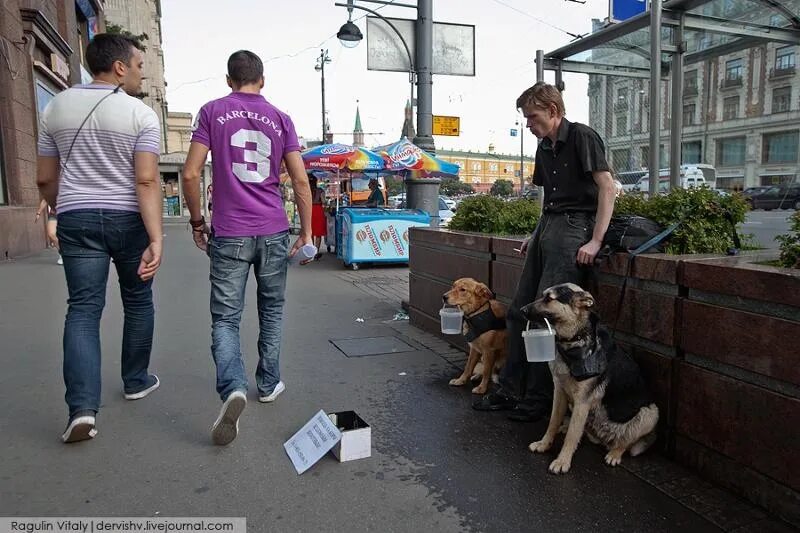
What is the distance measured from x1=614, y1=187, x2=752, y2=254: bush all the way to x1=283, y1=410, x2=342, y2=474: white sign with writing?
215 cm

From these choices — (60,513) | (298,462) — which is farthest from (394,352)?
(60,513)

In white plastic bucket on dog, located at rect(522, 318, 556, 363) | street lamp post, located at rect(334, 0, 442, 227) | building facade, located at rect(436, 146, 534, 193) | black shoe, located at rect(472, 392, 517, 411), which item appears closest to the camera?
white plastic bucket on dog, located at rect(522, 318, 556, 363)

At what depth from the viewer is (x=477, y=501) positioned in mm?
2824

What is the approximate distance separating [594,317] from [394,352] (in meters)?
2.57

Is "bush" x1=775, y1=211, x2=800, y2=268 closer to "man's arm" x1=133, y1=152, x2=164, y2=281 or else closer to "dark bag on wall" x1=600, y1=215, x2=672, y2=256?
"dark bag on wall" x1=600, y1=215, x2=672, y2=256

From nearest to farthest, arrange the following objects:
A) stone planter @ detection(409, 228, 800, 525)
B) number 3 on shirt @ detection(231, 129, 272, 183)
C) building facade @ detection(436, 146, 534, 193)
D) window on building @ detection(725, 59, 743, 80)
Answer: stone planter @ detection(409, 228, 800, 525), number 3 on shirt @ detection(231, 129, 272, 183), window on building @ detection(725, 59, 743, 80), building facade @ detection(436, 146, 534, 193)

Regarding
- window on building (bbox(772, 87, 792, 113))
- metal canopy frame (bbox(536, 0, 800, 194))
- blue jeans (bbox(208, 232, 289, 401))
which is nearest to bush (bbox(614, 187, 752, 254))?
metal canopy frame (bbox(536, 0, 800, 194))

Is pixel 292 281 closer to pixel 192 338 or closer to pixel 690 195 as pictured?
pixel 192 338

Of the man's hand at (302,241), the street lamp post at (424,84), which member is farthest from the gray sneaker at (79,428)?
the street lamp post at (424,84)

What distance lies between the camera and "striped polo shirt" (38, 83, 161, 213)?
Answer: 333 cm

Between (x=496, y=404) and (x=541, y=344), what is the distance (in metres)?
1.10

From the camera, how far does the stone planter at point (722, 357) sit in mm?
2557

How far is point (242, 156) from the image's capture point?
357 centimetres

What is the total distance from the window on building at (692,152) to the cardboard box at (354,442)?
14.8ft
